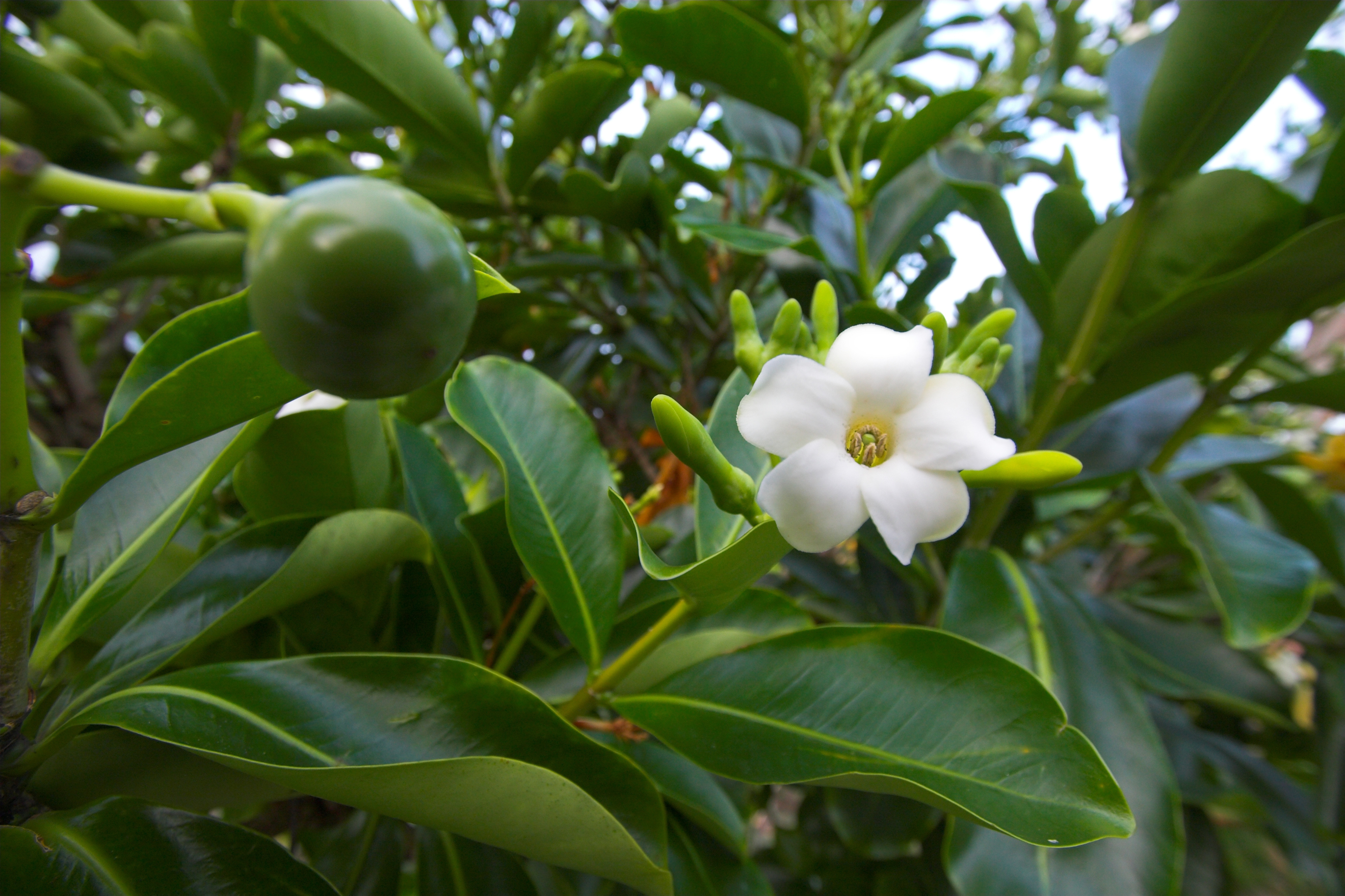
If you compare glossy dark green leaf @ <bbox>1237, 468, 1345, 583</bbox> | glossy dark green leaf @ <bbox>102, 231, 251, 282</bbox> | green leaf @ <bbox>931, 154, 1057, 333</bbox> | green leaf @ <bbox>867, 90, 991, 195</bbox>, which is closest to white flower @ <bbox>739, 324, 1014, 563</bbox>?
green leaf @ <bbox>931, 154, 1057, 333</bbox>

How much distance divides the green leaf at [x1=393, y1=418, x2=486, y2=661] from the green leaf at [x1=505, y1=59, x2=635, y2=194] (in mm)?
636

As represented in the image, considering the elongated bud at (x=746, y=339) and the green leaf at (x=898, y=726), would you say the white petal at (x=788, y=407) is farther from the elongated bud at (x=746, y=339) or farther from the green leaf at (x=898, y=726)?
the green leaf at (x=898, y=726)

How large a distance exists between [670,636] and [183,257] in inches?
51.2

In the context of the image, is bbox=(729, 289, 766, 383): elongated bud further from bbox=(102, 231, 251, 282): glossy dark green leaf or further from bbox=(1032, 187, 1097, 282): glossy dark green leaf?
bbox=(102, 231, 251, 282): glossy dark green leaf

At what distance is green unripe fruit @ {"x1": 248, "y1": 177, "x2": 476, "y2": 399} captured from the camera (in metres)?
0.32

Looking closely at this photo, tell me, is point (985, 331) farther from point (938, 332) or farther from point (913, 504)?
point (913, 504)

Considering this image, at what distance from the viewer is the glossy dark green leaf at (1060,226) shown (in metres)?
1.13

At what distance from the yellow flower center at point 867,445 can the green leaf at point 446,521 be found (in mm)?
468

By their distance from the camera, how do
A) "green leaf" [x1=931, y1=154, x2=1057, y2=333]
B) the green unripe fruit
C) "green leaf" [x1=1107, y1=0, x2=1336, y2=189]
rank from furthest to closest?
1. "green leaf" [x1=931, y1=154, x2=1057, y2=333]
2. "green leaf" [x1=1107, y1=0, x2=1336, y2=189]
3. the green unripe fruit

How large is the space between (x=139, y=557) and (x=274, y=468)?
15cm

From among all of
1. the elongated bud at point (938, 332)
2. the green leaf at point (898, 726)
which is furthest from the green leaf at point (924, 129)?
the green leaf at point (898, 726)

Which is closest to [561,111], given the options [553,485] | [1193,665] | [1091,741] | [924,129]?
[924,129]

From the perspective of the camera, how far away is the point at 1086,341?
1.13 meters

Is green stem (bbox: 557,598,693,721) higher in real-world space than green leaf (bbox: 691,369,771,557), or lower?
lower
